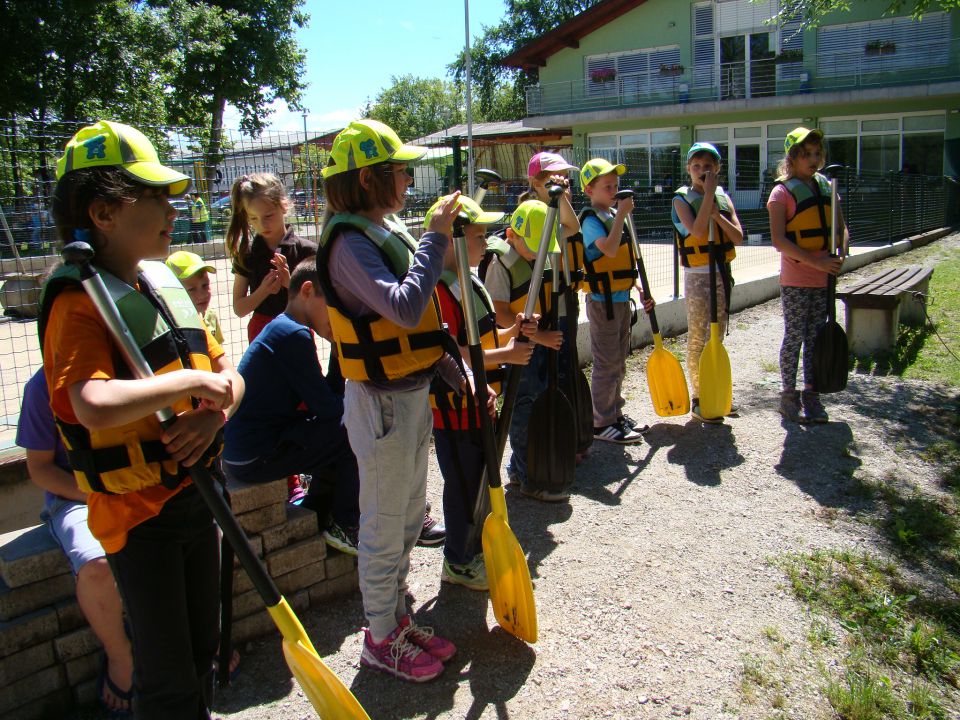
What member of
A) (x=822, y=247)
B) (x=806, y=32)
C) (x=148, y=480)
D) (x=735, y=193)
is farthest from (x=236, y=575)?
(x=806, y=32)

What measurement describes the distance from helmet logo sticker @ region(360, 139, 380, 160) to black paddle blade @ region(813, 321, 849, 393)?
3.78 m

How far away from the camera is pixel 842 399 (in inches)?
231

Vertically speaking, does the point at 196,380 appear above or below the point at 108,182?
below

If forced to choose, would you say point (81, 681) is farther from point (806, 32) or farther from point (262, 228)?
point (806, 32)

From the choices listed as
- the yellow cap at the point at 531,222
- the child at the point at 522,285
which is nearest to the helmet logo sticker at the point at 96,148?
the child at the point at 522,285

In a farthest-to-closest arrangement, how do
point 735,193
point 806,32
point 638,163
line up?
point 806,32 < point 735,193 < point 638,163

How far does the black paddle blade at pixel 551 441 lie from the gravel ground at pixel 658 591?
256 mm

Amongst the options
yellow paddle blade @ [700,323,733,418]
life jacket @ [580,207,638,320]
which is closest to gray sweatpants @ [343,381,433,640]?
life jacket @ [580,207,638,320]

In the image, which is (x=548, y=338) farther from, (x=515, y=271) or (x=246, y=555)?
(x=246, y=555)

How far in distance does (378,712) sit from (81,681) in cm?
108

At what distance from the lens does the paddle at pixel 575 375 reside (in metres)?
4.11

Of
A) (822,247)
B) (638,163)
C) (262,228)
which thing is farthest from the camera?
(638,163)

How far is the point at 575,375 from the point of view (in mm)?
4316

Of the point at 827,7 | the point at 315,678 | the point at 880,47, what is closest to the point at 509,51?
the point at 880,47
